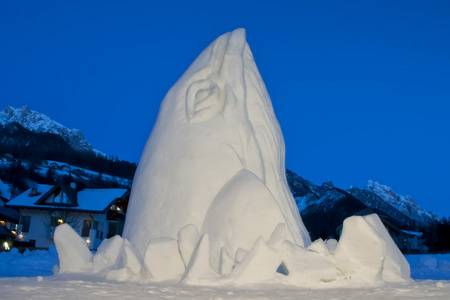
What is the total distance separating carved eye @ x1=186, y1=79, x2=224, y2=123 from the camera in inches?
449

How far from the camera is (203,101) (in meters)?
11.5

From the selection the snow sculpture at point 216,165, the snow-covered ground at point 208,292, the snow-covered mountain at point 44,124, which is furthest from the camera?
the snow-covered mountain at point 44,124

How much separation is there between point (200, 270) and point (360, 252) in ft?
9.45

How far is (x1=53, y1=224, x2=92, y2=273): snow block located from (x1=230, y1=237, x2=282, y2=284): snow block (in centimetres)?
375

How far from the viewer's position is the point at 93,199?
3859 centimetres

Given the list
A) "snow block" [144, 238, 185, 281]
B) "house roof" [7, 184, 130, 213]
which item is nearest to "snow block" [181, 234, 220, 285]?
"snow block" [144, 238, 185, 281]

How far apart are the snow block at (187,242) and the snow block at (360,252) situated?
2.64 metres

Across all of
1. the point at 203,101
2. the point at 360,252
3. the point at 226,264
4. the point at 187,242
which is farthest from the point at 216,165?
the point at 360,252

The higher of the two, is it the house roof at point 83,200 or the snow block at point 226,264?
the house roof at point 83,200

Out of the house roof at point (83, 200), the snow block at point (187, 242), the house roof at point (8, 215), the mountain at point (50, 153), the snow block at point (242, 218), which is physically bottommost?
the snow block at point (187, 242)

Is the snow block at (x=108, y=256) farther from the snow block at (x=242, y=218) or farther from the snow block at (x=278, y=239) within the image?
the snow block at (x=278, y=239)

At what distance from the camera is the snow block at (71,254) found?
9.78 m

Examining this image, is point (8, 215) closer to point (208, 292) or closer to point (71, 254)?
point (71, 254)

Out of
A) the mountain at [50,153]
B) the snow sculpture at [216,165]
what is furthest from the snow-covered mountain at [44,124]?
the snow sculpture at [216,165]
